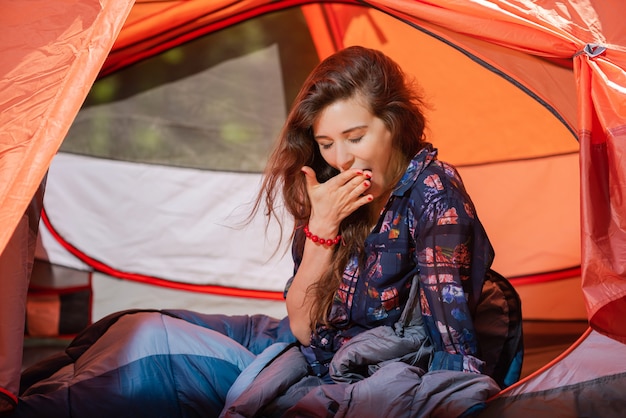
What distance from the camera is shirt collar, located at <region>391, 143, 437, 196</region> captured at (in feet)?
4.95

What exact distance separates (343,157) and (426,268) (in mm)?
267

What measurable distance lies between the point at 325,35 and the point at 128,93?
59cm

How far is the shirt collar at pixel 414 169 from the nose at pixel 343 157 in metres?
0.10

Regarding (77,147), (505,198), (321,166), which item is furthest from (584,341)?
(77,147)

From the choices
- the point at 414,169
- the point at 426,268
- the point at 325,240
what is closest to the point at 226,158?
the point at 325,240

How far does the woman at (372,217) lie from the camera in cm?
142

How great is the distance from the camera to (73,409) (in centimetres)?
155

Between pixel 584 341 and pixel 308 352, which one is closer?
pixel 584 341

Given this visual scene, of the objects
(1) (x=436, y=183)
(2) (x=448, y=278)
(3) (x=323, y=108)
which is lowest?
(2) (x=448, y=278)

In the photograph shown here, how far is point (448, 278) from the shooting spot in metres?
1.40

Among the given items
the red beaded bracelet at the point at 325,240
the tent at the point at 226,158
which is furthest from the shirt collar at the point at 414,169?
the tent at the point at 226,158

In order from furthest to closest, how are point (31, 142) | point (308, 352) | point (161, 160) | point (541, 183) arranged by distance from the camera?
point (161, 160), point (541, 183), point (308, 352), point (31, 142)

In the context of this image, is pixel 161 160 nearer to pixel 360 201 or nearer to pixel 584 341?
pixel 360 201

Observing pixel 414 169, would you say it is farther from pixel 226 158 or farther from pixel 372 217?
pixel 226 158
